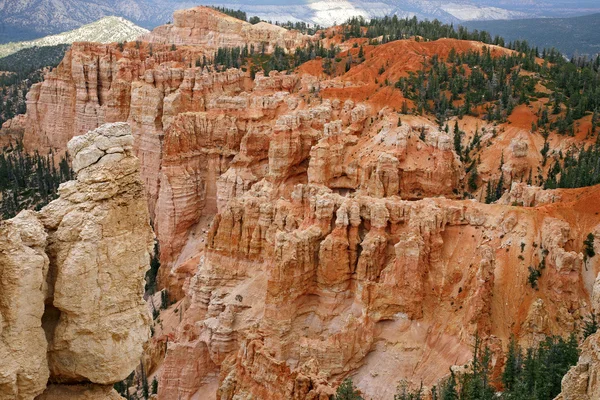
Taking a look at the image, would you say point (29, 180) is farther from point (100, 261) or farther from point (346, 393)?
point (100, 261)

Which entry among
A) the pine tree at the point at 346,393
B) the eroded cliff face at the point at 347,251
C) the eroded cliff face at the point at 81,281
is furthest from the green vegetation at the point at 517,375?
the eroded cliff face at the point at 81,281

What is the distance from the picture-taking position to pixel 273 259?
147 feet

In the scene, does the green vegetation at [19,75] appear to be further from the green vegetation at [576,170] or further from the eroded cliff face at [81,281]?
the eroded cliff face at [81,281]

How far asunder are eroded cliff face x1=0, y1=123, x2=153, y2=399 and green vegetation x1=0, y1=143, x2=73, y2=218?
59150 millimetres

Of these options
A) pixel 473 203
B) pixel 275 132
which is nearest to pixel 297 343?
pixel 473 203

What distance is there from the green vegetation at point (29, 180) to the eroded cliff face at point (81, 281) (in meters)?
59.2

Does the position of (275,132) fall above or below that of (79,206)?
below

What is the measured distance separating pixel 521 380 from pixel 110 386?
20974 mm

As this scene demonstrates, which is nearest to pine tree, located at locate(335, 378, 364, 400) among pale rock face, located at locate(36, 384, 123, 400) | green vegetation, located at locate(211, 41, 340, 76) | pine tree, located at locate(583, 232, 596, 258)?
pine tree, located at locate(583, 232, 596, 258)

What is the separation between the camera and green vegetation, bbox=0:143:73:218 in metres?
75.1

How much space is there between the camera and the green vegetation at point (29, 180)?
246 ft

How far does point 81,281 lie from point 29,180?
250ft

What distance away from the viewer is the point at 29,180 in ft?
277

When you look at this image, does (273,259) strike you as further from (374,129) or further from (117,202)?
(117,202)
